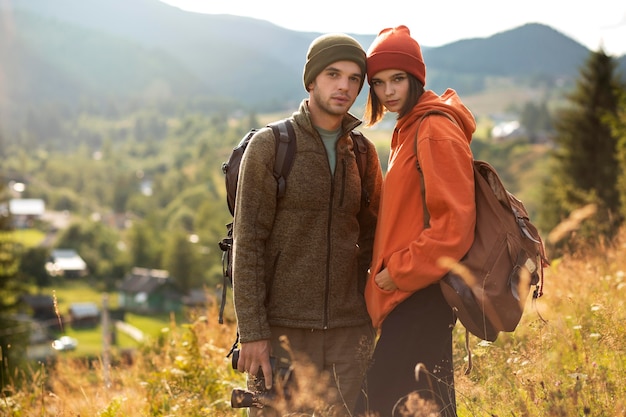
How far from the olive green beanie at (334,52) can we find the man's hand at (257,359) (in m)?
1.32

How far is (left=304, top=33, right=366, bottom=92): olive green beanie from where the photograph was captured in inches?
130

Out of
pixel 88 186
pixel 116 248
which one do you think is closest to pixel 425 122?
pixel 116 248

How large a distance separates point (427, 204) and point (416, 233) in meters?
0.16

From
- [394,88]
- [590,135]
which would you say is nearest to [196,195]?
[590,135]

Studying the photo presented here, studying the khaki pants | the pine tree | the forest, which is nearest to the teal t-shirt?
the khaki pants

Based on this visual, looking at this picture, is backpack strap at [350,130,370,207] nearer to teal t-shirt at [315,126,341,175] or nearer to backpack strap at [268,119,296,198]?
teal t-shirt at [315,126,341,175]

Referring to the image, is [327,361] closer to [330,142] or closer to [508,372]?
[508,372]

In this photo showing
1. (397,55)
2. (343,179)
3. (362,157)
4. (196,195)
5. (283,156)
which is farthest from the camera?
(196,195)

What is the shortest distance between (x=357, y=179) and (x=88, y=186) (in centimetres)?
16502

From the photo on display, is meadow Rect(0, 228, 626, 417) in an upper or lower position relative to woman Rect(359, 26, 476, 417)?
lower

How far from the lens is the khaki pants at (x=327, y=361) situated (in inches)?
129

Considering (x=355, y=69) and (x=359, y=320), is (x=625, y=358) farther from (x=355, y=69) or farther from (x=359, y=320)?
(x=355, y=69)

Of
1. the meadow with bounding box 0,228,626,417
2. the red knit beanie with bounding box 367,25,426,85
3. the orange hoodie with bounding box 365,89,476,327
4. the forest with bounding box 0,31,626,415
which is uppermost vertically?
the red knit beanie with bounding box 367,25,426,85

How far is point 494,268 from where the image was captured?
111 inches
